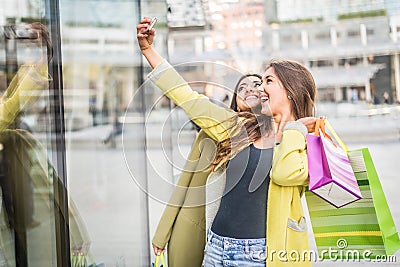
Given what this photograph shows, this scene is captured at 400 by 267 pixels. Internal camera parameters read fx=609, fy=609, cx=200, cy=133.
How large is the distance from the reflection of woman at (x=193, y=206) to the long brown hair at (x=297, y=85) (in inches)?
3.2

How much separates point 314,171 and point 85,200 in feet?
2.74

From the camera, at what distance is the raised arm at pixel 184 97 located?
1.43 m

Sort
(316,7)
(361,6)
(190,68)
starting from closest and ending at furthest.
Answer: (190,68)
(361,6)
(316,7)

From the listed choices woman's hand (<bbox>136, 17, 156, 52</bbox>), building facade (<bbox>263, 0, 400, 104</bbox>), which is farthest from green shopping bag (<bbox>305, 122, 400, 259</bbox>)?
building facade (<bbox>263, 0, 400, 104</bbox>)

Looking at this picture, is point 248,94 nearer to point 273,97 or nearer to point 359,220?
point 273,97

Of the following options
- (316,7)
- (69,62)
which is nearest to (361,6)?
(316,7)

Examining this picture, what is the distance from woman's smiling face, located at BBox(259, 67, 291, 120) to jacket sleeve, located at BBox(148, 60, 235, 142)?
93 millimetres

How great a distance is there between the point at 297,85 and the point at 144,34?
38 centimetres

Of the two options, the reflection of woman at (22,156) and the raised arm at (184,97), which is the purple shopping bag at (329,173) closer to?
the raised arm at (184,97)

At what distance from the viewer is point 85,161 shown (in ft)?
6.72

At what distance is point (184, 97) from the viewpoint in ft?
4.72

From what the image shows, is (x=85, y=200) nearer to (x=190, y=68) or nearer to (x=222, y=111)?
(x=222, y=111)

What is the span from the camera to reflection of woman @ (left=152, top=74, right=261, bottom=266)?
1.50 meters

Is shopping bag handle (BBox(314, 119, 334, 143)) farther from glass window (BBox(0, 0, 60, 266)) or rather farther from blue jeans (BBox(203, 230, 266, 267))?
glass window (BBox(0, 0, 60, 266))
